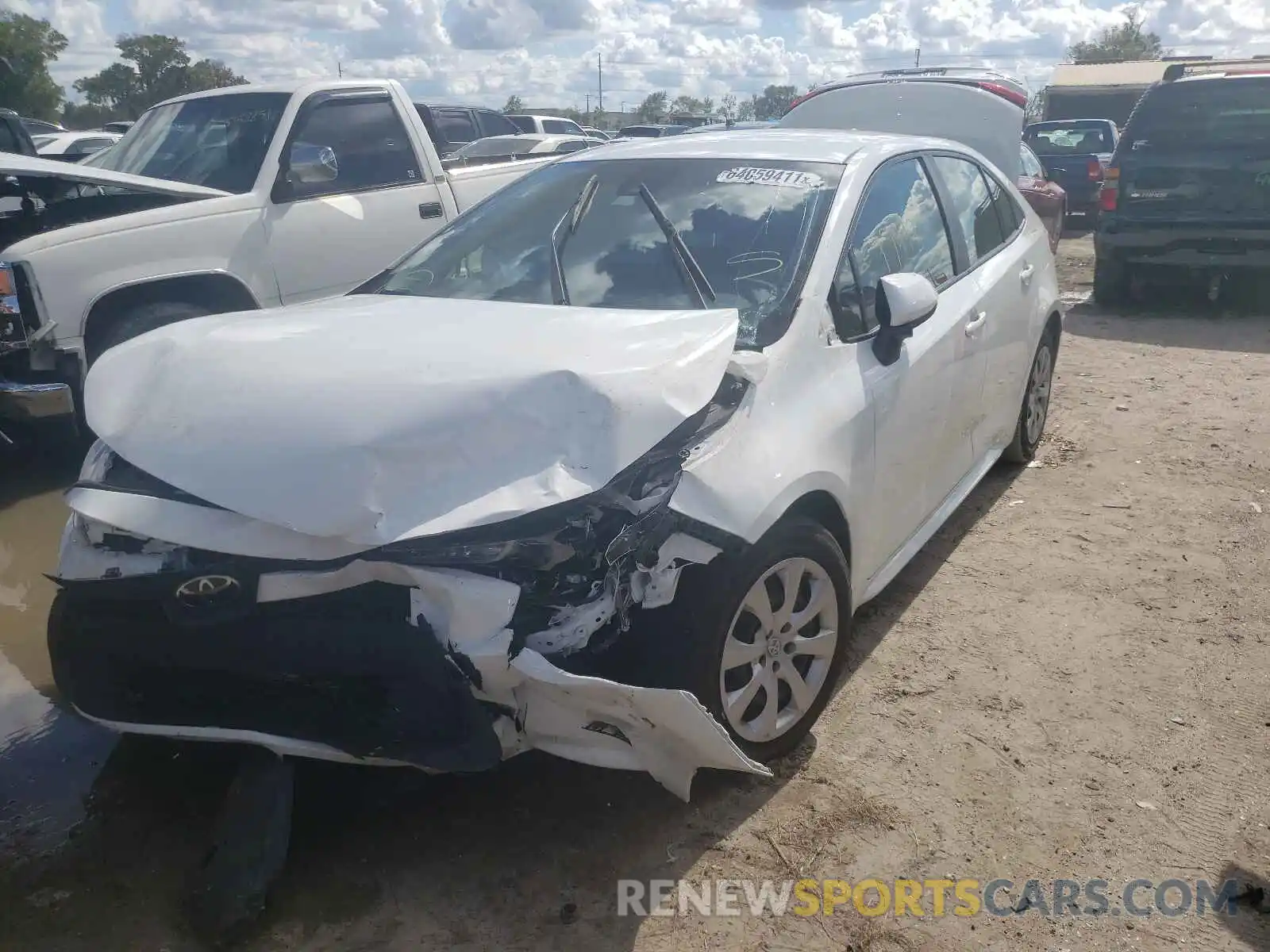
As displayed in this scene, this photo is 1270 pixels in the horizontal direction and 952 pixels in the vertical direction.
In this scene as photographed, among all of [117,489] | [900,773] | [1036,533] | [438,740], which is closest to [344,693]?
[438,740]

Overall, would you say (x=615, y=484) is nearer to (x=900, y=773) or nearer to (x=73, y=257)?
(x=900, y=773)

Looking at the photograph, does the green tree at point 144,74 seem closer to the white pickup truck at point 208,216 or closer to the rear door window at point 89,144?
the rear door window at point 89,144

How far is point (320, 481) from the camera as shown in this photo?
2320 millimetres

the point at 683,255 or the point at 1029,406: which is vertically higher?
the point at 683,255

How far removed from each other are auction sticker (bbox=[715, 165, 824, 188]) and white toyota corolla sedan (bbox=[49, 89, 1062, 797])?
15cm

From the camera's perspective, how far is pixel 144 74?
4397 cm

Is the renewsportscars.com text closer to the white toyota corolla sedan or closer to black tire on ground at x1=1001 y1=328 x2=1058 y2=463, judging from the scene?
the white toyota corolla sedan

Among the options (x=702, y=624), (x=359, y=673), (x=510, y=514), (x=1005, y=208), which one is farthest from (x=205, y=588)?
(x=1005, y=208)

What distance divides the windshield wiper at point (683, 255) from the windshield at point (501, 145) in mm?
9623

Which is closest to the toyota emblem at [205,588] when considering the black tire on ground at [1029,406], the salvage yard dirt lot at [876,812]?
the salvage yard dirt lot at [876,812]

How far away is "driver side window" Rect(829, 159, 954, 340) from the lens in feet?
10.9

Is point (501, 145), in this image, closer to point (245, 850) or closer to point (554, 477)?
point (554, 477)

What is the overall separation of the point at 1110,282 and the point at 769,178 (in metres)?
7.57

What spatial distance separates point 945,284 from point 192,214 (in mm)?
3943
